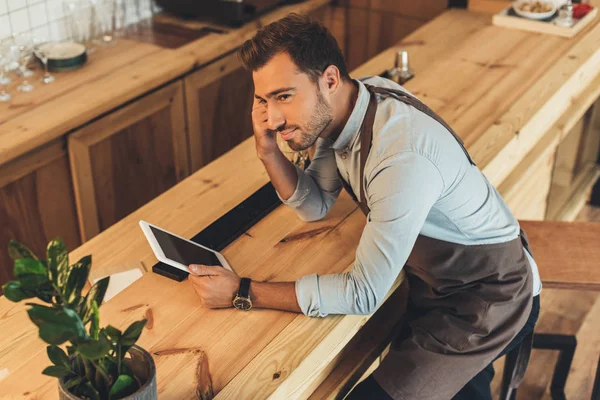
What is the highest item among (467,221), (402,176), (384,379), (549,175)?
(402,176)

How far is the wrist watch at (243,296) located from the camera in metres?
1.72

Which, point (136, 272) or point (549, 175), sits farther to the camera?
point (549, 175)

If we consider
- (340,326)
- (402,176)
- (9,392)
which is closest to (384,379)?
(340,326)

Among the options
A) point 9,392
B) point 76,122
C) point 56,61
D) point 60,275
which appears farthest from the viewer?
point 56,61

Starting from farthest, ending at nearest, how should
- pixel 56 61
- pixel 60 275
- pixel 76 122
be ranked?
pixel 56 61 → pixel 76 122 → pixel 60 275

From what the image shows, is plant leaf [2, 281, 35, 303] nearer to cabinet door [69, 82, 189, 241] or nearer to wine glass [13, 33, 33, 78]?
cabinet door [69, 82, 189, 241]

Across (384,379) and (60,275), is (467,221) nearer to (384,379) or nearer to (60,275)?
(384,379)

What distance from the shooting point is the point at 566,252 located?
2.33 meters

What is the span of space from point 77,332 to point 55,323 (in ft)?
0.12

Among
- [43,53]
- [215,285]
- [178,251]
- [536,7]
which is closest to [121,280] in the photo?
[178,251]

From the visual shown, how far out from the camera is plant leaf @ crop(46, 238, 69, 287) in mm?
1195

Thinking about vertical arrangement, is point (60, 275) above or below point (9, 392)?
above

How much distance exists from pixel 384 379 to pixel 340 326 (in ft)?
0.85

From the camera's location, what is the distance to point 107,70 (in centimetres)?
313
